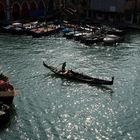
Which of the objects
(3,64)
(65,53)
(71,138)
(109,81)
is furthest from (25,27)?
(71,138)

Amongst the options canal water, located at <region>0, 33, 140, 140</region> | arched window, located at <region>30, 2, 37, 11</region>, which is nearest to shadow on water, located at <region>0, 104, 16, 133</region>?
canal water, located at <region>0, 33, 140, 140</region>

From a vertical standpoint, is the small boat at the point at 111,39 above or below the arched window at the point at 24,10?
below

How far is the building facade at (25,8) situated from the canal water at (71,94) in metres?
26.9

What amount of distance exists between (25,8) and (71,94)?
73140 millimetres

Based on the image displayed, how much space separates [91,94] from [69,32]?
47.9 metres

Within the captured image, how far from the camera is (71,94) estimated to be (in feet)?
216

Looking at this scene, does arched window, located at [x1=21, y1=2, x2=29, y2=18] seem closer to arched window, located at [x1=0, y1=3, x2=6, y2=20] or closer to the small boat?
arched window, located at [x1=0, y1=3, x2=6, y2=20]

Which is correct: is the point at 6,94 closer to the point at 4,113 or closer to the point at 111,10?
the point at 4,113

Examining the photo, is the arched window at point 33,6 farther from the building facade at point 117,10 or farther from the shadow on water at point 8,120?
the shadow on water at point 8,120

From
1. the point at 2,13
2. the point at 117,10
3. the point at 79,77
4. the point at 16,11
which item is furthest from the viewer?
the point at 16,11

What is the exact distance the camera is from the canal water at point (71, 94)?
52.4m

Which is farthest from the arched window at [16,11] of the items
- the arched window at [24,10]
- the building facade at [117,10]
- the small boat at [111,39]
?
the small boat at [111,39]

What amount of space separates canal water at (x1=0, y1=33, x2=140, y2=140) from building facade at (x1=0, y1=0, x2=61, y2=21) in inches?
1059

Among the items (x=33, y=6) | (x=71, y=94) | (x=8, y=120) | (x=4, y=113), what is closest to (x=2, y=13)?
(x=33, y=6)
